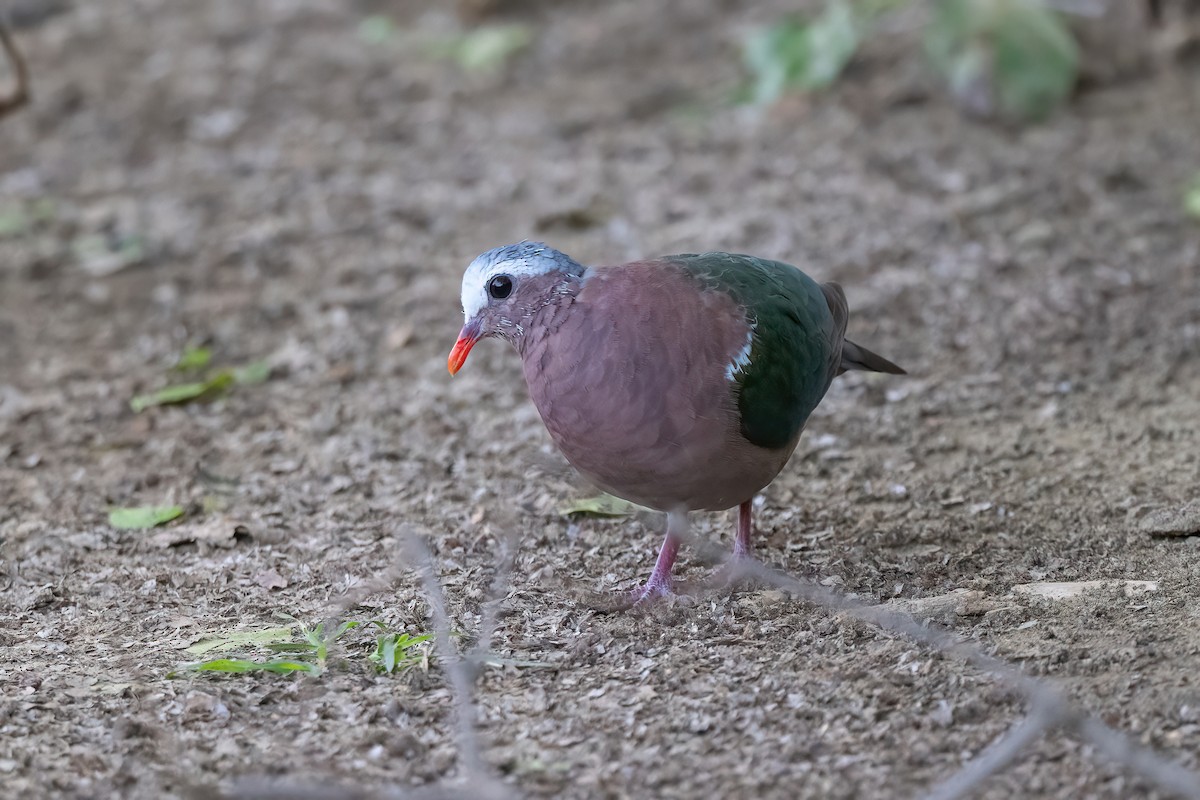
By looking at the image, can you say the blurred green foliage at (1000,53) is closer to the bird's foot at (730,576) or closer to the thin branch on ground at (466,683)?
the bird's foot at (730,576)

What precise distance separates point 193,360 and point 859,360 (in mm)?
2647

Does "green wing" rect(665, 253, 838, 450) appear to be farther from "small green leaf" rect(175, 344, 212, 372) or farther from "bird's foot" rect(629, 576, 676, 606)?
"small green leaf" rect(175, 344, 212, 372)

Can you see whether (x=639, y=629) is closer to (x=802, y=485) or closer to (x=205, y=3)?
(x=802, y=485)

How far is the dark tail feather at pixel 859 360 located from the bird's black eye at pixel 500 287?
3.27ft

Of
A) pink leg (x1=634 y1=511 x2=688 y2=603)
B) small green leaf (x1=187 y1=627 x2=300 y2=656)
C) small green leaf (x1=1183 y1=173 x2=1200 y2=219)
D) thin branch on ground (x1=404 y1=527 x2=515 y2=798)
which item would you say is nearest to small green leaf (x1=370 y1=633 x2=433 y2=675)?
thin branch on ground (x1=404 y1=527 x2=515 y2=798)

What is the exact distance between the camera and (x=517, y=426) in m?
4.57

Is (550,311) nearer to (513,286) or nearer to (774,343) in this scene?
(513,286)

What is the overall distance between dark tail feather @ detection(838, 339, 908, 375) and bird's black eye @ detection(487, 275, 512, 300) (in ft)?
3.27

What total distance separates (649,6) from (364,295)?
4.13 meters

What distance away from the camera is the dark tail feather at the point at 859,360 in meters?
3.74

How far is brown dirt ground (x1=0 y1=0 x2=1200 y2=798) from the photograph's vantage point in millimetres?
2754

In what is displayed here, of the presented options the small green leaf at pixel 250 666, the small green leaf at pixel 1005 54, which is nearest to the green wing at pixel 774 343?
the small green leaf at pixel 250 666


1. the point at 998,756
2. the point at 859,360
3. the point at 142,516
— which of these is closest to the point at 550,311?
the point at 859,360

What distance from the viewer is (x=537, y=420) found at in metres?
4.61
